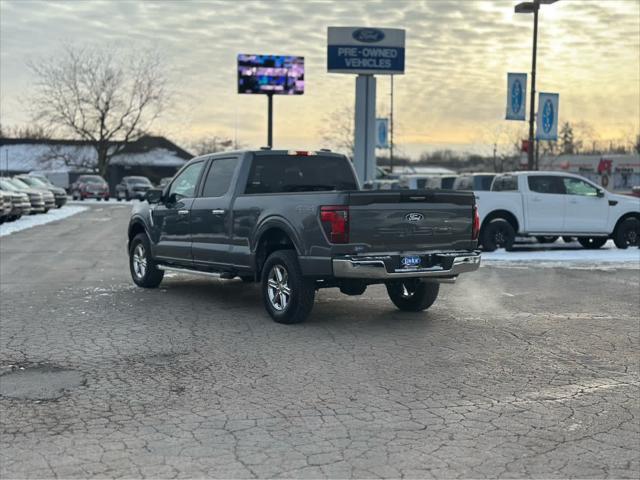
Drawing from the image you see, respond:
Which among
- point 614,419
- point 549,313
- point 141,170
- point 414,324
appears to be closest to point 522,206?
point 549,313

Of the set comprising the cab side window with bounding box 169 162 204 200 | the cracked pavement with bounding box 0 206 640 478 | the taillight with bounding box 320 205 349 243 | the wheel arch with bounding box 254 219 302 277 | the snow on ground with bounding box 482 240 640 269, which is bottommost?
the snow on ground with bounding box 482 240 640 269

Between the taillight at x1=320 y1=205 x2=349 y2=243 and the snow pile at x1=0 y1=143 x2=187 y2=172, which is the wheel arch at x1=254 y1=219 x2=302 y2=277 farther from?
the snow pile at x1=0 y1=143 x2=187 y2=172

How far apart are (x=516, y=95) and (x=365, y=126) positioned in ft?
24.0

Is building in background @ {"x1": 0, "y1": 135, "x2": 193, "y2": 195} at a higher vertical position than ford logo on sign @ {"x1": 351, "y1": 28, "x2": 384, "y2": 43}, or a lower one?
lower

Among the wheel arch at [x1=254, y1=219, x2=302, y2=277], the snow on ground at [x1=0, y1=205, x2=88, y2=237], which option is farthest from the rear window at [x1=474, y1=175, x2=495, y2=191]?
the snow on ground at [x1=0, y1=205, x2=88, y2=237]

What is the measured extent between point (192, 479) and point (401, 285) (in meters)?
5.69

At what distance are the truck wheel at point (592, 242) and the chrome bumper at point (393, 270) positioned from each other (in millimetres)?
10752

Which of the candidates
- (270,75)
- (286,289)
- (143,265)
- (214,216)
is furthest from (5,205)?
(286,289)

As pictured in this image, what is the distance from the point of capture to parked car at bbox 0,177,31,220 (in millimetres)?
26641

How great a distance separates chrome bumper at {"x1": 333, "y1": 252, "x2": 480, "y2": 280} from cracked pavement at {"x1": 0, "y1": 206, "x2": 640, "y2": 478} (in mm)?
601

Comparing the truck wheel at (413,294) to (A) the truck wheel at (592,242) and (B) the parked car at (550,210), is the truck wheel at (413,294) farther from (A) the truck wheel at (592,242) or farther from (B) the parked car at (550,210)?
(A) the truck wheel at (592,242)

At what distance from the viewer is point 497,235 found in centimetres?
1673

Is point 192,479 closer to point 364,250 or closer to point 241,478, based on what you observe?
point 241,478

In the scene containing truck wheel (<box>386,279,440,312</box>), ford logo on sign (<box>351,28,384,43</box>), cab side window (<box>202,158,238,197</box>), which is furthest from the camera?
ford logo on sign (<box>351,28,384,43</box>)
